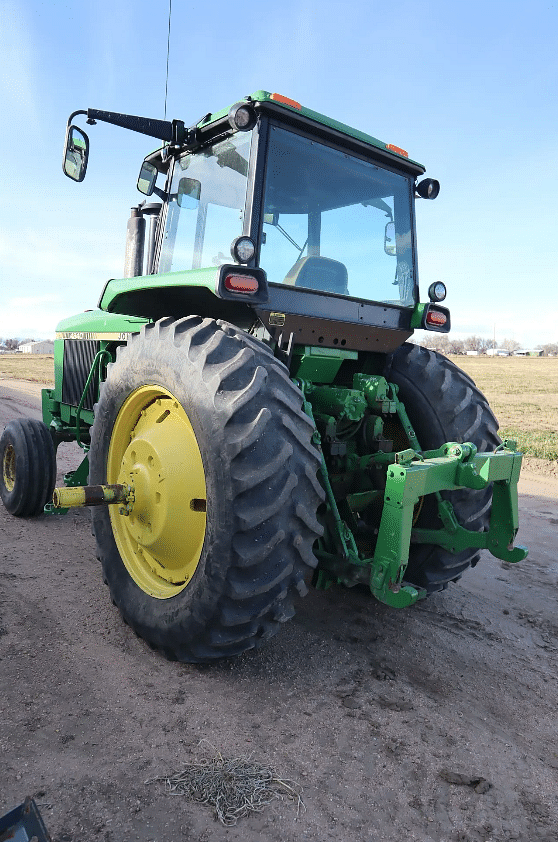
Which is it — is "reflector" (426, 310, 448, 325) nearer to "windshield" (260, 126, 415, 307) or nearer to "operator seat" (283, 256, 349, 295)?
"windshield" (260, 126, 415, 307)

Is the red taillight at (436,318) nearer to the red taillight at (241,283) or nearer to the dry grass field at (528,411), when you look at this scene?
the red taillight at (241,283)

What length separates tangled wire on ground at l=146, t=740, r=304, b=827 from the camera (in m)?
1.94

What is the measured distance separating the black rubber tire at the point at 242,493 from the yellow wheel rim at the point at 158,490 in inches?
9.1

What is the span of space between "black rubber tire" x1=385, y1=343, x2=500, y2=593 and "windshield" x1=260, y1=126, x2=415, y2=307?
1.72 ft

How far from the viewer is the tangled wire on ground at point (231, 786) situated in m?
1.94

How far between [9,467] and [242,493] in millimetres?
3659

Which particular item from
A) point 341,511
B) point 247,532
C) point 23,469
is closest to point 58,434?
point 23,469

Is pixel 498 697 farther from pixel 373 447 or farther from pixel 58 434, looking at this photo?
pixel 58 434

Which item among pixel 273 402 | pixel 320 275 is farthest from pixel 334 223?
pixel 273 402

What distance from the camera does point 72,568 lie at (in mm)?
4027

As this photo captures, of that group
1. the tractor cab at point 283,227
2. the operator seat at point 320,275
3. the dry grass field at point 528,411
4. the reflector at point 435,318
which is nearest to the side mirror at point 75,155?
the tractor cab at point 283,227

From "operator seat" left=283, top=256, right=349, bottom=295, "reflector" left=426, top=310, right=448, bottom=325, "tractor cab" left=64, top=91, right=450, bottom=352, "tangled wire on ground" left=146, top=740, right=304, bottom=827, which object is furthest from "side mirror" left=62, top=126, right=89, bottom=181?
"tangled wire on ground" left=146, top=740, right=304, bottom=827

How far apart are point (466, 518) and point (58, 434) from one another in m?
3.80

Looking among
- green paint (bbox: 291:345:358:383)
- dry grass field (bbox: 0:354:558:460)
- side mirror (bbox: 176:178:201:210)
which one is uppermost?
side mirror (bbox: 176:178:201:210)
